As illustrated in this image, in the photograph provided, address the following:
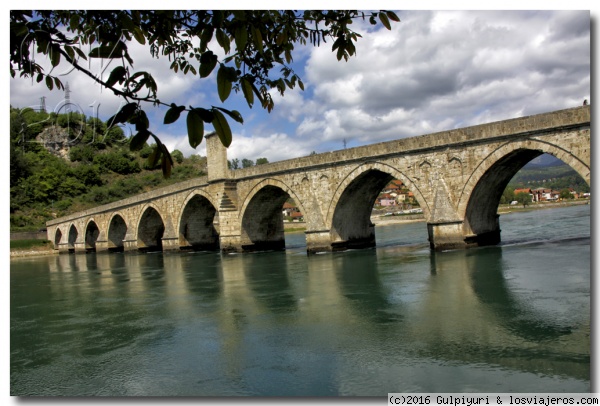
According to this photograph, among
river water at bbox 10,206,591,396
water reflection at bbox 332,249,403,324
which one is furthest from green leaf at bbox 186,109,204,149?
water reflection at bbox 332,249,403,324

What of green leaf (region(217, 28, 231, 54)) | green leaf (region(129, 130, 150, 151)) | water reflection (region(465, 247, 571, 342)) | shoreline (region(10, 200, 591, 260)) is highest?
green leaf (region(217, 28, 231, 54))

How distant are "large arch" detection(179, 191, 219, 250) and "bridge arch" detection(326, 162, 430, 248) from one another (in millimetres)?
9939

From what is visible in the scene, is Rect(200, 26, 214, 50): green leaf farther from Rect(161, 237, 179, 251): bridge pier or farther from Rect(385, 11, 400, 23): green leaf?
Rect(161, 237, 179, 251): bridge pier

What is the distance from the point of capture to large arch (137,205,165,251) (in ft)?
113

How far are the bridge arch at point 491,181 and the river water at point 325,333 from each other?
7.40ft

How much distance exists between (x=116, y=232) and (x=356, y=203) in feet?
78.5

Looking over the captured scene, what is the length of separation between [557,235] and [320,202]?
9316mm

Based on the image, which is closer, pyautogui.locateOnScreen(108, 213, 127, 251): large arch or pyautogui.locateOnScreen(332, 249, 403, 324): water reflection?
pyautogui.locateOnScreen(332, 249, 403, 324): water reflection

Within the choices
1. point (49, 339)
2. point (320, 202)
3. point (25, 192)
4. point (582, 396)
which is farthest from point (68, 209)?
point (582, 396)

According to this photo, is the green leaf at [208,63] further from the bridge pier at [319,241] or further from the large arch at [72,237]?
the large arch at [72,237]

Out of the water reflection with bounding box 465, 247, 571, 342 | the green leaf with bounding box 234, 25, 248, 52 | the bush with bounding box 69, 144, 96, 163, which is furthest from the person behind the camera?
the bush with bounding box 69, 144, 96, 163

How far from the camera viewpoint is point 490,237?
18453 millimetres

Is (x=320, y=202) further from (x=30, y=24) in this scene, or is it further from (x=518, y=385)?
(x=30, y=24)

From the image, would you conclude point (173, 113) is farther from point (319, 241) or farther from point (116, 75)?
point (319, 241)
